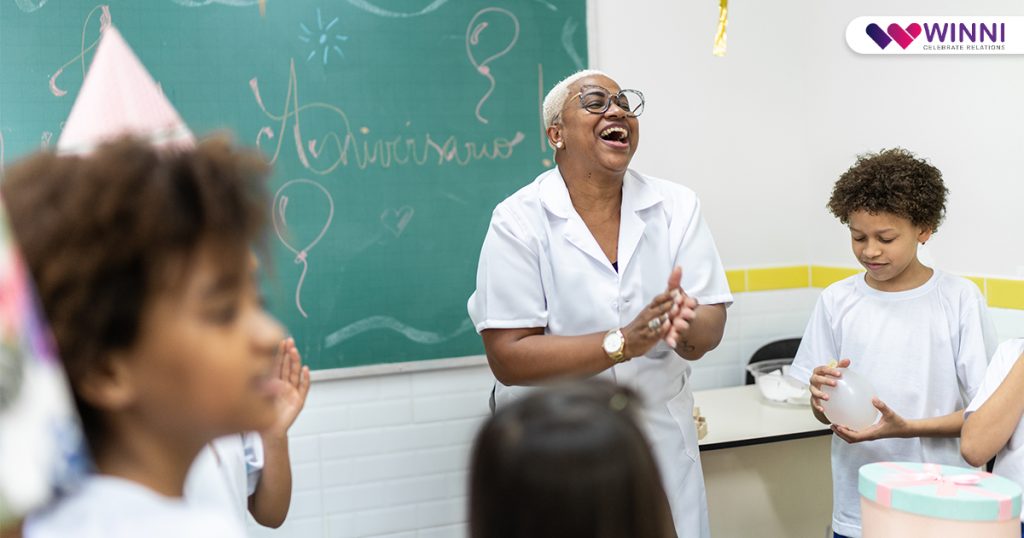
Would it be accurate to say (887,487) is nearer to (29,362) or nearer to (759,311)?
(29,362)

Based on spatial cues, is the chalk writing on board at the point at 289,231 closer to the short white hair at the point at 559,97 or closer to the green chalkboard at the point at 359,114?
the green chalkboard at the point at 359,114

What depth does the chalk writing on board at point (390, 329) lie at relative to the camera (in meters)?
2.92

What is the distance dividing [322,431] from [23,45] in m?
1.44

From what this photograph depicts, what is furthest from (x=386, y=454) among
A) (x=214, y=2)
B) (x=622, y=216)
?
(x=214, y=2)

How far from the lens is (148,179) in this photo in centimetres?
63

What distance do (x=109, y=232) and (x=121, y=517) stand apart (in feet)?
0.66

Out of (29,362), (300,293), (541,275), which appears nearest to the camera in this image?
(29,362)

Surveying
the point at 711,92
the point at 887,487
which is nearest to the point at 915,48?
the point at 711,92

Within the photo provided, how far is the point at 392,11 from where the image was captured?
2.91m

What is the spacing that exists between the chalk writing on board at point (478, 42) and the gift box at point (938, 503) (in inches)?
71.7

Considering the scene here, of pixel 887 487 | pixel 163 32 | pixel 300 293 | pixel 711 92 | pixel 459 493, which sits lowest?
pixel 459 493

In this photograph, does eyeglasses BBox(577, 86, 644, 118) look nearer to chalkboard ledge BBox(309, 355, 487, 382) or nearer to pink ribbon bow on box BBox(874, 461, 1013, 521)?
pink ribbon bow on box BBox(874, 461, 1013, 521)

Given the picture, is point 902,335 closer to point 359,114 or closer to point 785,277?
point 785,277

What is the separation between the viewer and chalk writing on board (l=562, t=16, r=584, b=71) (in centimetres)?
312
